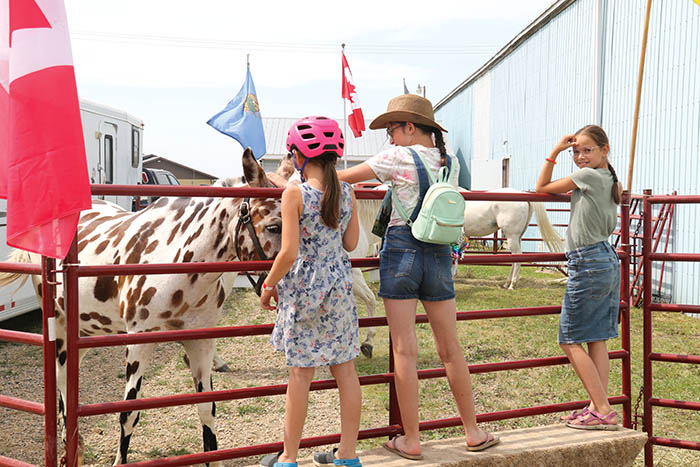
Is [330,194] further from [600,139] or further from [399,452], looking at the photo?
[600,139]

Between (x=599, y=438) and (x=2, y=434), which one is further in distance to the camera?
(x=2, y=434)

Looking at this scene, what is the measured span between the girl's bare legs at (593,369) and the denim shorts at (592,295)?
7 centimetres

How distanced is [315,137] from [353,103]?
12876mm

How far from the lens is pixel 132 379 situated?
12.0 ft

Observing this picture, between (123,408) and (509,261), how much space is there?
2263mm

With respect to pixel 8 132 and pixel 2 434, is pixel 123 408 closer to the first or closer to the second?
pixel 8 132

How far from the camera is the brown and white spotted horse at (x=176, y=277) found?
3625 mm

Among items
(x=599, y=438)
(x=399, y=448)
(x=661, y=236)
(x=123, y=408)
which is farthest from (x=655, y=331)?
(x=123, y=408)

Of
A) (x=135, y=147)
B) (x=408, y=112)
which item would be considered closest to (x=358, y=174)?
(x=408, y=112)

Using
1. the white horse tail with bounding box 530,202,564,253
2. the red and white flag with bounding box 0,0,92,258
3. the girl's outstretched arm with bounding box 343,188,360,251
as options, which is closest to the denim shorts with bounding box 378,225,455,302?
the girl's outstretched arm with bounding box 343,188,360,251

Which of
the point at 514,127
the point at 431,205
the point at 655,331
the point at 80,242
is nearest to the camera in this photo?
the point at 431,205

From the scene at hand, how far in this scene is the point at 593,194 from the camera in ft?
11.7

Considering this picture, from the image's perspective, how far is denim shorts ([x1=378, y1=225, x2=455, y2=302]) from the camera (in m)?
3.00

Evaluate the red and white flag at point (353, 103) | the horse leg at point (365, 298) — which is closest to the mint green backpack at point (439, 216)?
the horse leg at point (365, 298)
